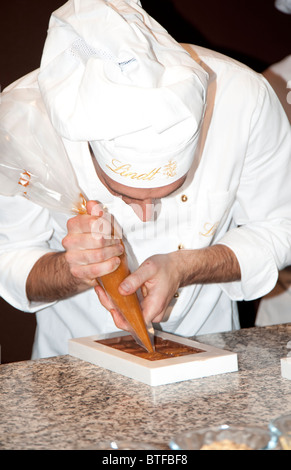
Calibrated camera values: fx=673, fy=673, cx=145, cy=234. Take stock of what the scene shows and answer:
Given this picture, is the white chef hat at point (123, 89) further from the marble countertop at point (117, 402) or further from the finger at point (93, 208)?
the marble countertop at point (117, 402)

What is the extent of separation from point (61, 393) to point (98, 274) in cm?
21

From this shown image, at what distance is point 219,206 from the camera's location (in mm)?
1585

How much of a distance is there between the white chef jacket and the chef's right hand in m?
0.33

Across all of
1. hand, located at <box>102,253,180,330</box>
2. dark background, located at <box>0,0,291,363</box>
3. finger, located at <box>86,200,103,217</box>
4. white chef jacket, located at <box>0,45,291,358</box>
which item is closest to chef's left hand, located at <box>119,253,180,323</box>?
hand, located at <box>102,253,180,330</box>

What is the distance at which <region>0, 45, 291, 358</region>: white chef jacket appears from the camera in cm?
151

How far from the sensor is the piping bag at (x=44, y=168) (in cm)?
119

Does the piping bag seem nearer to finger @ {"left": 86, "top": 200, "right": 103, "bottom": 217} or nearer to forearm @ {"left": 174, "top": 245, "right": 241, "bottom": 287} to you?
finger @ {"left": 86, "top": 200, "right": 103, "bottom": 217}

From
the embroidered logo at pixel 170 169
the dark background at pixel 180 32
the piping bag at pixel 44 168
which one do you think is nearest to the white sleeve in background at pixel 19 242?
the piping bag at pixel 44 168

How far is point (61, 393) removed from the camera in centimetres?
104

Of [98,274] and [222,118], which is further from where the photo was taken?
[222,118]

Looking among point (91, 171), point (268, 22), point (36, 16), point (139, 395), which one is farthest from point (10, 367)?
point (268, 22)

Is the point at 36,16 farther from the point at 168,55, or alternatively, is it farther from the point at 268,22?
the point at 168,55

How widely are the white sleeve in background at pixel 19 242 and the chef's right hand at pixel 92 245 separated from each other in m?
0.33

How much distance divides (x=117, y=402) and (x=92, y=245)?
0.90 feet
